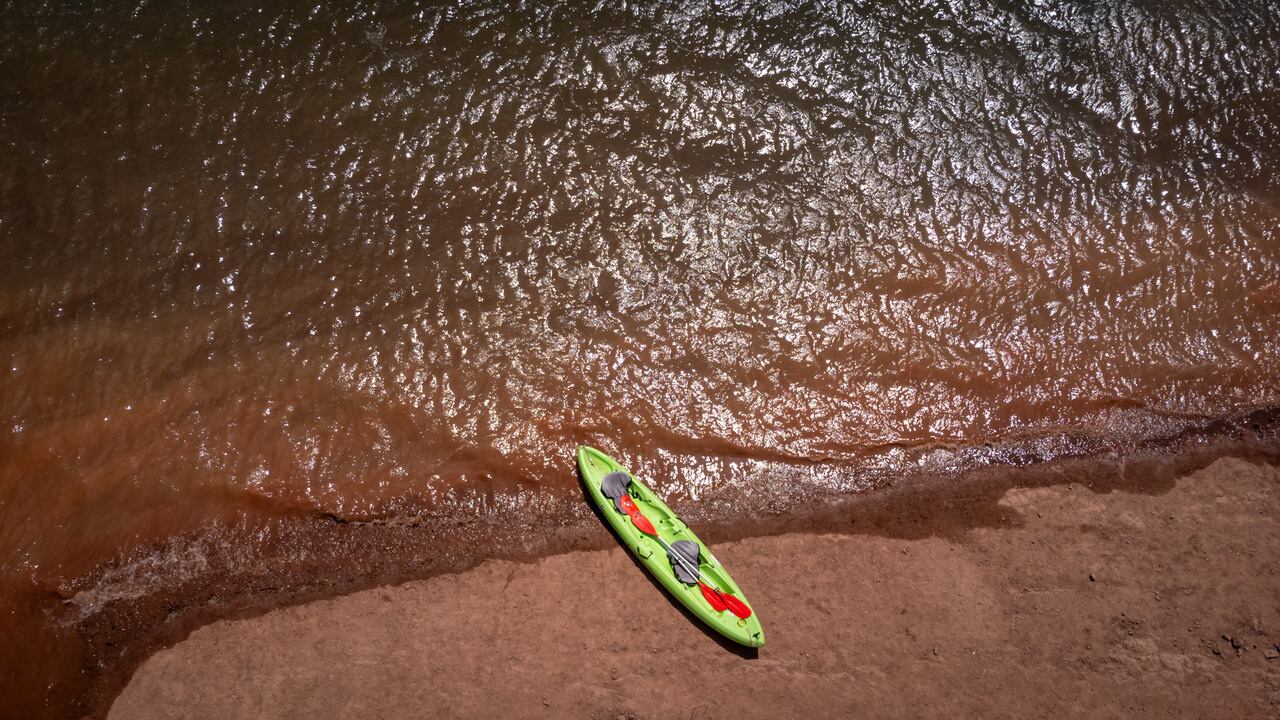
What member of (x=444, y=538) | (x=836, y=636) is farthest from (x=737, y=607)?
(x=444, y=538)

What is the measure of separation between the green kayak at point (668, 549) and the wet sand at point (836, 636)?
0.58 feet

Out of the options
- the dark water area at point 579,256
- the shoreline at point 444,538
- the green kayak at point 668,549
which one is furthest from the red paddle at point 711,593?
the dark water area at point 579,256

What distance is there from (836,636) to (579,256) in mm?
3706

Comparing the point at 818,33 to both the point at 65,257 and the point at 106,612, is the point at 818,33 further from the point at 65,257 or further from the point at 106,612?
the point at 106,612

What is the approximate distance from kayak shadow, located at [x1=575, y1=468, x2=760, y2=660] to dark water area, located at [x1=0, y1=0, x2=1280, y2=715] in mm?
163

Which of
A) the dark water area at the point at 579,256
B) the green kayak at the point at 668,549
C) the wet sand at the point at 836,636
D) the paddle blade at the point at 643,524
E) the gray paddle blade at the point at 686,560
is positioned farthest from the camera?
the dark water area at the point at 579,256

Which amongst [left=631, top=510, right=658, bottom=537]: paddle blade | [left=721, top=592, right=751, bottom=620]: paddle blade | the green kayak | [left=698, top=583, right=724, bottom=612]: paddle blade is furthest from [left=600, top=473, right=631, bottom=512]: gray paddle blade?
[left=721, top=592, right=751, bottom=620]: paddle blade

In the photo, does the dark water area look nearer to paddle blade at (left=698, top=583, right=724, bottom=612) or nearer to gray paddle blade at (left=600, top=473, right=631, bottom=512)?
gray paddle blade at (left=600, top=473, right=631, bottom=512)

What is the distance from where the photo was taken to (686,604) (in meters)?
5.38

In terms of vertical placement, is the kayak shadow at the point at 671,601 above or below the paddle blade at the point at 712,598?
below

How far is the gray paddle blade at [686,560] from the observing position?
5414 mm

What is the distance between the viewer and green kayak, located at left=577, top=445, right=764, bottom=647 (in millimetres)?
5297

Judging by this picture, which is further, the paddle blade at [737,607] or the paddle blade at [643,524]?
the paddle blade at [643,524]

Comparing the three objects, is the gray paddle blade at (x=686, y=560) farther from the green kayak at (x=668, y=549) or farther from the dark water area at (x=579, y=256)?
the dark water area at (x=579, y=256)
